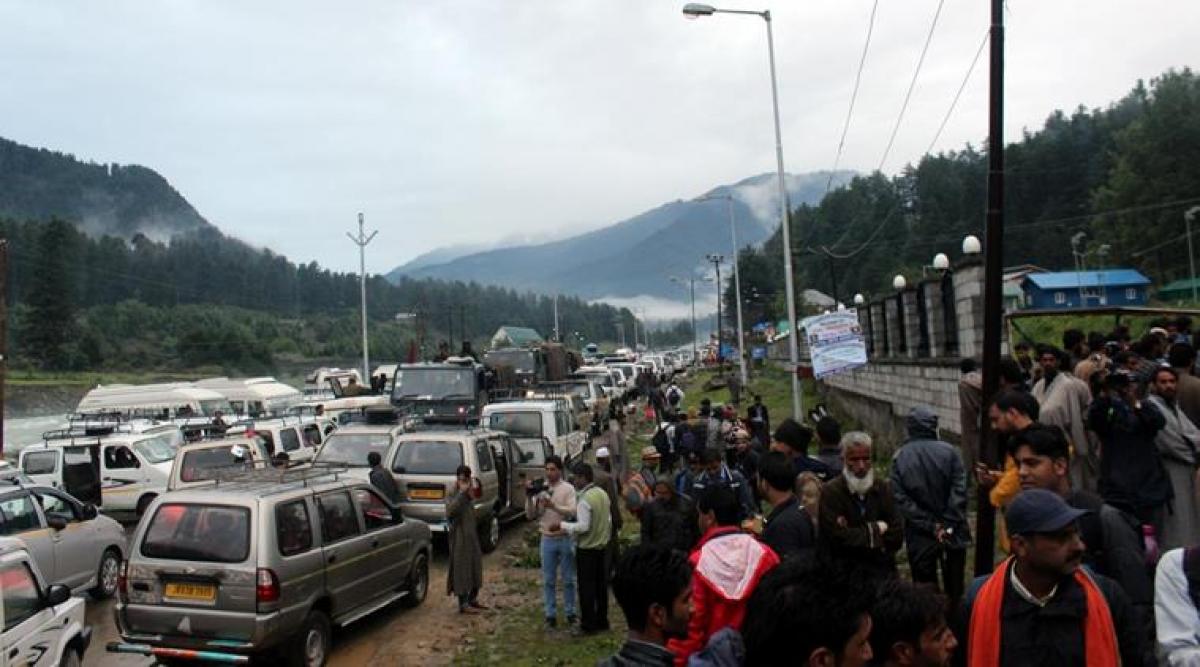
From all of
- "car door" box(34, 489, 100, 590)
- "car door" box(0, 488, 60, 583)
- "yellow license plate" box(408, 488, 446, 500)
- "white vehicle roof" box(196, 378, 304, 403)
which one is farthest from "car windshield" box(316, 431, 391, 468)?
"white vehicle roof" box(196, 378, 304, 403)

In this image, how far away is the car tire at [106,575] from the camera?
11289mm

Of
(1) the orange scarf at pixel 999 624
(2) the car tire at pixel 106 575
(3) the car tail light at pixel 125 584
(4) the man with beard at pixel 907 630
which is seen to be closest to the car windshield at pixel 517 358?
(2) the car tire at pixel 106 575

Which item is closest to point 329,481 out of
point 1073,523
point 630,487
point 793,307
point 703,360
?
point 630,487

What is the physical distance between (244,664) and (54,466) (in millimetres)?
11024

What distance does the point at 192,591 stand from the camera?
301 inches

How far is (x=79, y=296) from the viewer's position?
94375 millimetres

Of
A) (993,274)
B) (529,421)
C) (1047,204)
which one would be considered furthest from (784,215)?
(1047,204)

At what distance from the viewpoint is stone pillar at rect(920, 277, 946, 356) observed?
15.7m

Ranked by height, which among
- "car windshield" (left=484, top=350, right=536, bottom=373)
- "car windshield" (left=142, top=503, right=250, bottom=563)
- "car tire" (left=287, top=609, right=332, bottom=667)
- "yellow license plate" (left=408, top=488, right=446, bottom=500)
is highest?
"car windshield" (left=484, top=350, right=536, bottom=373)

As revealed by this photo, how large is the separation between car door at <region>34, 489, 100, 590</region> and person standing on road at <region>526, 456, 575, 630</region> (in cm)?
542

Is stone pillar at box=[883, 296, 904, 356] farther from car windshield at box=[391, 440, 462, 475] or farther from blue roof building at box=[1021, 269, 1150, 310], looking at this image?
blue roof building at box=[1021, 269, 1150, 310]

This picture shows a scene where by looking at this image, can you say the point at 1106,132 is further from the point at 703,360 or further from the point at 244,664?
the point at 244,664

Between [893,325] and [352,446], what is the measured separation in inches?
483

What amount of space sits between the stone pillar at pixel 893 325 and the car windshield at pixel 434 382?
9.90 m
